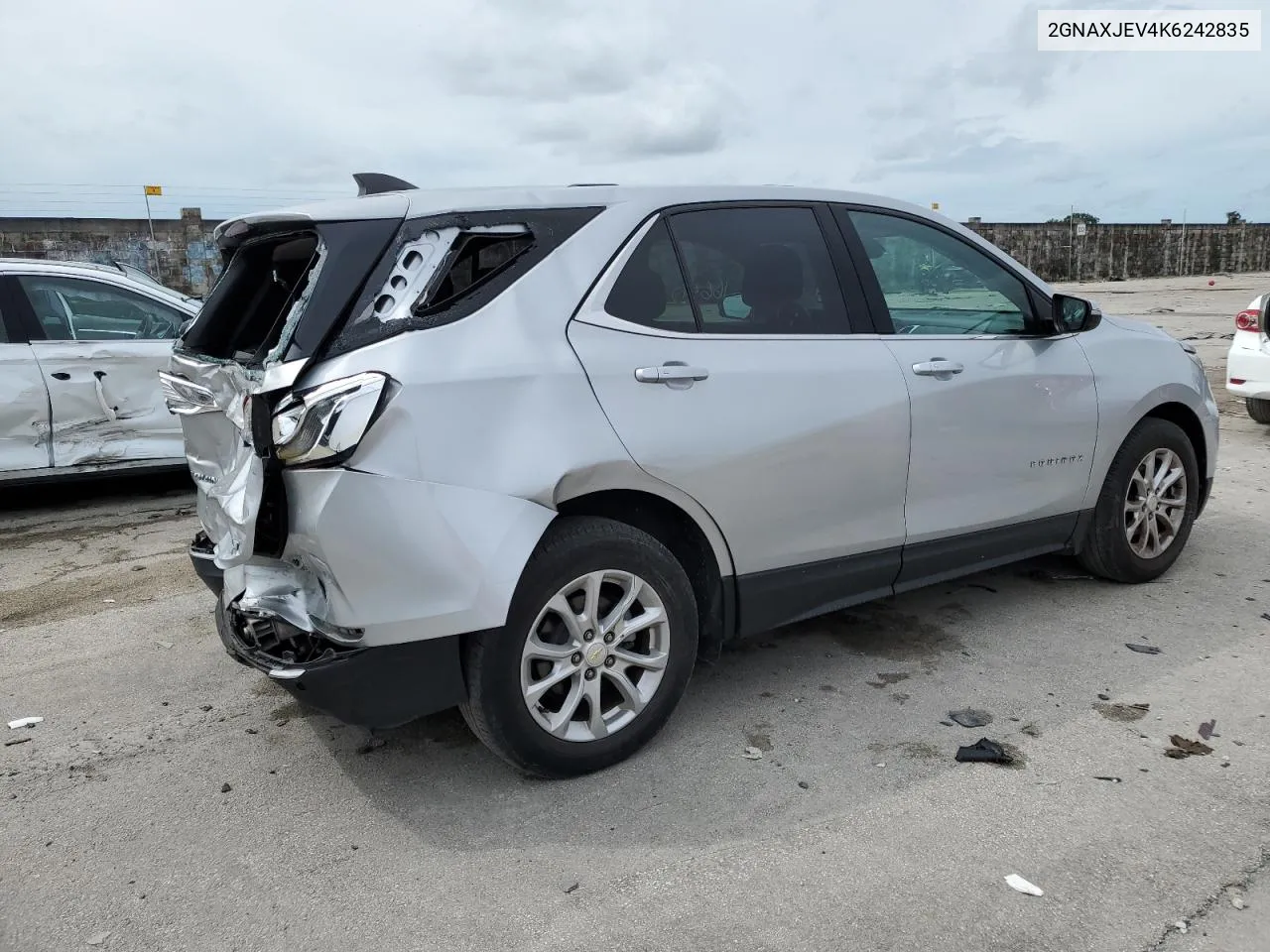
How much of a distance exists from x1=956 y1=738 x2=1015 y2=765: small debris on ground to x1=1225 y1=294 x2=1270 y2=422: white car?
6.57m

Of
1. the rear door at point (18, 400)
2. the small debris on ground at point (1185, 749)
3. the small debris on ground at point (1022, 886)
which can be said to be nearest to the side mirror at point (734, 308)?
the small debris on ground at point (1022, 886)

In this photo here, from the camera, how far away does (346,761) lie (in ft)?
11.0

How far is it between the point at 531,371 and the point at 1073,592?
3.19m

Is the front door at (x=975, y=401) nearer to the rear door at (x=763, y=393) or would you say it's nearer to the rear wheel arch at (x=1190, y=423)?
the rear door at (x=763, y=393)

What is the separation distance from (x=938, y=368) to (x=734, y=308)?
3.03 ft

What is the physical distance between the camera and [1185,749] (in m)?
3.26

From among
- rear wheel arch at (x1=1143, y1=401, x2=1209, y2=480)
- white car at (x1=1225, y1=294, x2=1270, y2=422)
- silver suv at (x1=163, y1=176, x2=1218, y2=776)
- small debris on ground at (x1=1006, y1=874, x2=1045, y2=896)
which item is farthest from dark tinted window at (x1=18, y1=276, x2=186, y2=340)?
white car at (x1=1225, y1=294, x2=1270, y2=422)

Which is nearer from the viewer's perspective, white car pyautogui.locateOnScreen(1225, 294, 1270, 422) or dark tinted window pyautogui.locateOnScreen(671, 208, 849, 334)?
dark tinted window pyautogui.locateOnScreen(671, 208, 849, 334)

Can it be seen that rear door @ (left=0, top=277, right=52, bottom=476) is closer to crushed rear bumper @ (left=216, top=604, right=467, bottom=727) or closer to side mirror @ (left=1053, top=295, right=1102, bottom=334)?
crushed rear bumper @ (left=216, top=604, right=467, bottom=727)

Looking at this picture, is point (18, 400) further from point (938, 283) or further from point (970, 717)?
point (970, 717)

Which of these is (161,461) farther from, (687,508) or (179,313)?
(687,508)

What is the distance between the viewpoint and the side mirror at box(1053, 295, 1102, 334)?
432 cm

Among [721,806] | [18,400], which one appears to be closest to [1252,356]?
[721,806]

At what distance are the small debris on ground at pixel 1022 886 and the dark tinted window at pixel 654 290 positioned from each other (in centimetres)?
186
